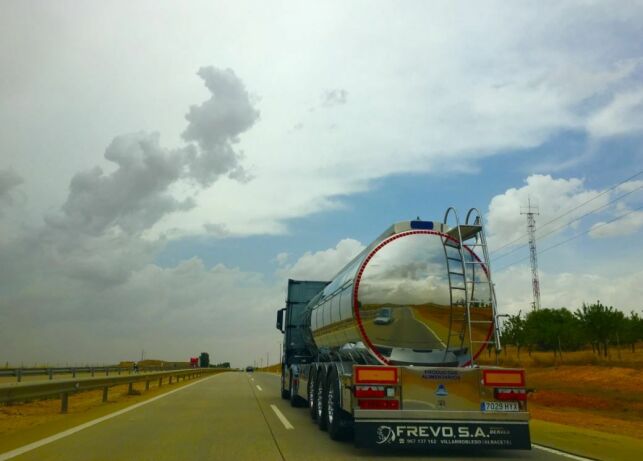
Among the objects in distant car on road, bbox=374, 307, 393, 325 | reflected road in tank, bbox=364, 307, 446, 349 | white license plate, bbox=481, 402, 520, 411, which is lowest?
white license plate, bbox=481, 402, 520, 411

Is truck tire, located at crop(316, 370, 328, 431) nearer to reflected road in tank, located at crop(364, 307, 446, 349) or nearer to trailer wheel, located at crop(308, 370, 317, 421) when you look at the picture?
trailer wheel, located at crop(308, 370, 317, 421)

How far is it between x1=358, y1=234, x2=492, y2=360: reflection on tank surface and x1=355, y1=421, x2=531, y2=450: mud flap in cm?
133

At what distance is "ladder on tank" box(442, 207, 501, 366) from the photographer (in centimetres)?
1009

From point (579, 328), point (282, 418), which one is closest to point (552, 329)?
point (579, 328)

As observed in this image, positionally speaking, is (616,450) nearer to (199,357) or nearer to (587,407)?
(587,407)

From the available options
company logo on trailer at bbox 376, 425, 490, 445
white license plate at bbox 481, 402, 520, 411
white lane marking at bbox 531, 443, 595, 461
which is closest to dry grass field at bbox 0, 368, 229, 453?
company logo on trailer at bbox 376, 425, 490, 445

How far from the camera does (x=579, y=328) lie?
64.0 metres

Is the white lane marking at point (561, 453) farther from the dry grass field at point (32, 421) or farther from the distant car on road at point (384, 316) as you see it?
the dry grass field at point (32, 421)

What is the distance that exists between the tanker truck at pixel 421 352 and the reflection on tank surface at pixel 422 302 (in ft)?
0.05

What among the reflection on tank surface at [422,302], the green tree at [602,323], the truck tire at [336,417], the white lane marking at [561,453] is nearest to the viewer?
the white lane marking at [561,453]

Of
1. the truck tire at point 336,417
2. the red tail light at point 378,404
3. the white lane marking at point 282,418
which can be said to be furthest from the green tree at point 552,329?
the red tail light at point 378,404

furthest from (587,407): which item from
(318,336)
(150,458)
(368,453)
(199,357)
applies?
(199,357)

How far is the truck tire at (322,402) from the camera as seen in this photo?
12055 millimetres

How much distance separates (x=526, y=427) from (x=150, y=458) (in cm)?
546
